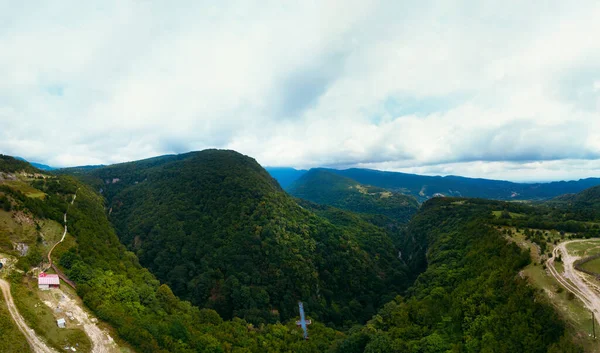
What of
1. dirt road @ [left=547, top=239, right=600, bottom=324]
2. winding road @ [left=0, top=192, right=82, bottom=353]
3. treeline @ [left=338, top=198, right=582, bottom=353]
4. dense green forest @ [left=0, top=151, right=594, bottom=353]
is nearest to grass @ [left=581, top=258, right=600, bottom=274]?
dirt road @ [left=547, top=239, right=600, bottom=324]

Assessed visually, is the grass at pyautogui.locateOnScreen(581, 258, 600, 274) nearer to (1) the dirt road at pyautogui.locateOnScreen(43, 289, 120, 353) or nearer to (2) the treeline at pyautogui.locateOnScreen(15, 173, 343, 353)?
(2) the treeline at pyautogui.locateOnScreen(15, 173, 343, 353)

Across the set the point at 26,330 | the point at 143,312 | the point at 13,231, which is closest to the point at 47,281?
the point at 26,330

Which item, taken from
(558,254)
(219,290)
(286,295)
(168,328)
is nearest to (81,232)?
(168,328)

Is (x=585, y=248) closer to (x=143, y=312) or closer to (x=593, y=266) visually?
(x=593, y=266)

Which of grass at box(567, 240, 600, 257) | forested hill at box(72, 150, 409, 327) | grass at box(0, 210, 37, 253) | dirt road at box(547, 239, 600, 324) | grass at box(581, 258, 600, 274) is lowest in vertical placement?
forested hill at box(72, 150, 409, 327)

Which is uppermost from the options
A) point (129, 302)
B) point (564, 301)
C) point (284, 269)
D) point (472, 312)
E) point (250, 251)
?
point (564, 301)

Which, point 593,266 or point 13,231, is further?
point 13,231

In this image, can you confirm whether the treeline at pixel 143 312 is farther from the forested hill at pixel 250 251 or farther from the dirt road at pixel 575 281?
the dirt road at pixel 575 281
